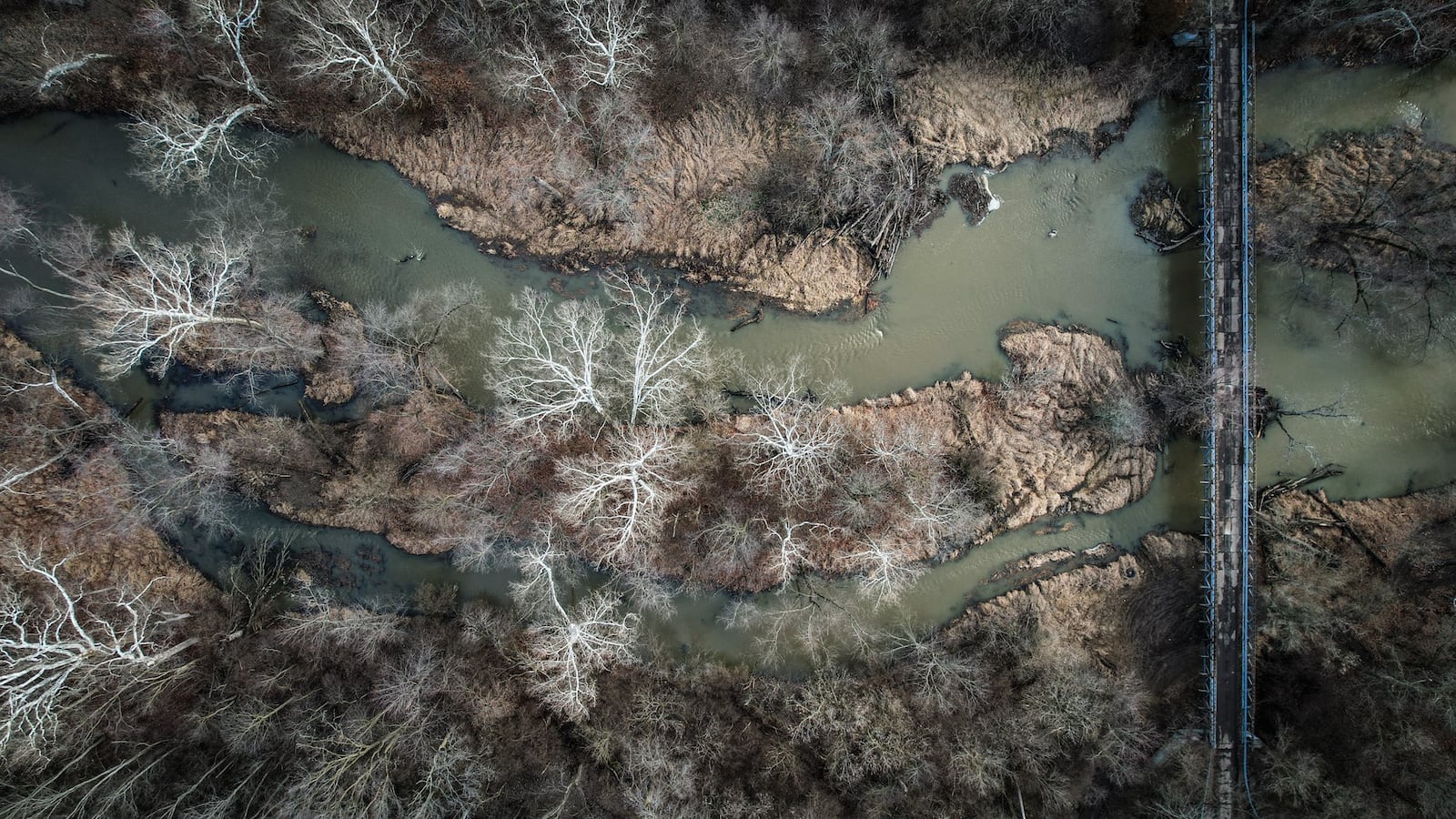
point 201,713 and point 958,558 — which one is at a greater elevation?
point 958,558

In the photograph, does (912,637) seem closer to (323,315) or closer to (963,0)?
(963,0)

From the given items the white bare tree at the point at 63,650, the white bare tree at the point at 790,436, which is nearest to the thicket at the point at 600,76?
the white bare tree at the point at 790,436

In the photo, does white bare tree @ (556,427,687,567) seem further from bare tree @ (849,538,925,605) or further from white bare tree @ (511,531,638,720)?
bare tree @ (849,538,925,605)

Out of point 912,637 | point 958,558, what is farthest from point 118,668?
point 958,558

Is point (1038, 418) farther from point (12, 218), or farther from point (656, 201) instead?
point (12, 218)

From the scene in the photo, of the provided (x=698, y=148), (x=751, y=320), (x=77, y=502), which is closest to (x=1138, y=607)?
(x=751, y=320)

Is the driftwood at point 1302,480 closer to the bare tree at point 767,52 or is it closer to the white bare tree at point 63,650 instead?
the bare tree at point 767,52
